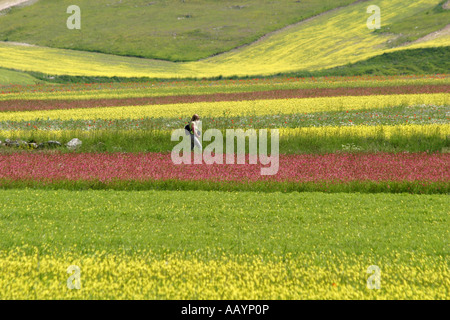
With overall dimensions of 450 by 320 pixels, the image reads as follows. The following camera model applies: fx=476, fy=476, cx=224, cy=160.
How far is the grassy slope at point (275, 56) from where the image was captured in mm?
72125

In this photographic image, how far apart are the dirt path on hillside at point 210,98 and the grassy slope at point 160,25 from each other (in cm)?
5778

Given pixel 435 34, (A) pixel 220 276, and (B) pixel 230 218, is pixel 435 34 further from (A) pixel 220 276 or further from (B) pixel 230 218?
(A) pixel 220 276

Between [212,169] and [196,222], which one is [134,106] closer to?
[212,169]

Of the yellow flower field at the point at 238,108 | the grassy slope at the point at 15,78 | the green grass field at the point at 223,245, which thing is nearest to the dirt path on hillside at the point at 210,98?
the yellow flower field at the point at 238,108

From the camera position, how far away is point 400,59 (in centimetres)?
6372

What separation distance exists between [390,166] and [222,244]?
806cm

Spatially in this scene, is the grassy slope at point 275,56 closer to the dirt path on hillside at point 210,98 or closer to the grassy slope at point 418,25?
the grassy slope at point 418,25

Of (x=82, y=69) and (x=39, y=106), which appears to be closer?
(x=39, y=106)

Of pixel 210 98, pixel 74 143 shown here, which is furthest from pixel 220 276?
pixel 210 98

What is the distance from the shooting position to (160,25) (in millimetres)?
121562

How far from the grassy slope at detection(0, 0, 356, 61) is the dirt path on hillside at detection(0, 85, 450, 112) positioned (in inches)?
2275

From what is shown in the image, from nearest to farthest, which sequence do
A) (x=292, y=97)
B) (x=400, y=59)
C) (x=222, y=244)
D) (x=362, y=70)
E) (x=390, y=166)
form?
(x=222, y=244)
(x=390, y=166)
(x=292, y=97)
(x=362, y=70)
(x=400, y=59)

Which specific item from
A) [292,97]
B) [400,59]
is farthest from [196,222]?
[400,59]

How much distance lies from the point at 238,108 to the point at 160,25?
96.4 m
